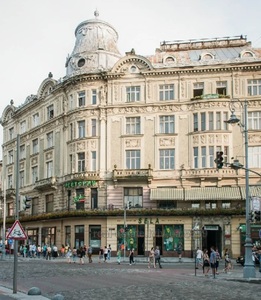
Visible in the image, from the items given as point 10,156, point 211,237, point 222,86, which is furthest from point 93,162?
point 10,156

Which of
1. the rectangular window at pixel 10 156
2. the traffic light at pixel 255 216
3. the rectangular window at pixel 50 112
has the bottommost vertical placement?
the traffic light at pixel 255 216

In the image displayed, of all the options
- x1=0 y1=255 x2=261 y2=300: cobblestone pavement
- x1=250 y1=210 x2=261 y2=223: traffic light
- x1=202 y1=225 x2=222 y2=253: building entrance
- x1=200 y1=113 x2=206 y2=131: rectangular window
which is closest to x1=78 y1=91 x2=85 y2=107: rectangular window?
x1=200 y1=113 x2=206 y2=131: rectangular window

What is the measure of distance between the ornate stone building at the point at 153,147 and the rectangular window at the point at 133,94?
99mm

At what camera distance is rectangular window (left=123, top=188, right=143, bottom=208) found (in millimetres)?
55062

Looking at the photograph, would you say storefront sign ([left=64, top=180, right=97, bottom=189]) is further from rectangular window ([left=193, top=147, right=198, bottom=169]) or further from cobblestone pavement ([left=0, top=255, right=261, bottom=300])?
cobblestone pavement ([left=0, top=255, right=261, bottom=300])

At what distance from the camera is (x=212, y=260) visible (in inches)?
1220

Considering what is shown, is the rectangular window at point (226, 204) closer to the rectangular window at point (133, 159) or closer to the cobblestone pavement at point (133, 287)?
the rectangular window at point (133, 159)

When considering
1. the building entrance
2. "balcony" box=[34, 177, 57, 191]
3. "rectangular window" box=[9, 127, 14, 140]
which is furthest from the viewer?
"rectangular window" box=[9, 127, 14, 140]

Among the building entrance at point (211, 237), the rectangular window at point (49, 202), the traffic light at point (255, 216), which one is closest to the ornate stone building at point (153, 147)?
the building entrance at point (211, 237)

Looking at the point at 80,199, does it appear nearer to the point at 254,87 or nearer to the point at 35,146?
the point at 35,146

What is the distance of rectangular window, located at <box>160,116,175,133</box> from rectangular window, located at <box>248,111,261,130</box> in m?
7.28

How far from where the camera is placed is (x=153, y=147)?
55.5 meters

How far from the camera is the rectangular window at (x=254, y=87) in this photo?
54250 mm

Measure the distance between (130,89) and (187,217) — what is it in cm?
1385
